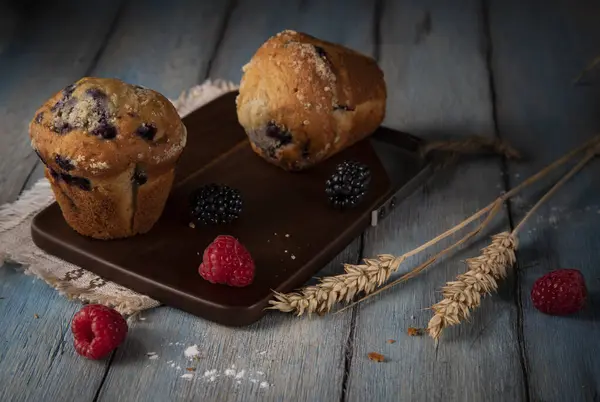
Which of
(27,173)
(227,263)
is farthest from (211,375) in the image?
(27,173)

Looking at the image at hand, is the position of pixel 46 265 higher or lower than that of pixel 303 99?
lower

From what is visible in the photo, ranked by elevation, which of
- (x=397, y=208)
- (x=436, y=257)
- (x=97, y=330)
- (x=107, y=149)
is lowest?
(x=397, y=208)

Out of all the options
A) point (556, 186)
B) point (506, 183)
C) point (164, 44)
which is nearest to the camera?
point (556, 186)

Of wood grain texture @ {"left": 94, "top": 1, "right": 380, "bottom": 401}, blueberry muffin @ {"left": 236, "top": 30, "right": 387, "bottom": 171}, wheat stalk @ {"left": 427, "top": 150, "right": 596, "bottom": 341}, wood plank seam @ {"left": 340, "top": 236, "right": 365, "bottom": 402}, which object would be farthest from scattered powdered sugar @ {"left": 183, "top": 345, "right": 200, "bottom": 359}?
blueberry muffin @ {"left": 236, "top": 30, "right": 387, "bottom": 171}

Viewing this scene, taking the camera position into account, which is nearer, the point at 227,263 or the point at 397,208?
the point at 227,263

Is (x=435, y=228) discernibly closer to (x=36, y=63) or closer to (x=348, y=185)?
(x=348, y=185)

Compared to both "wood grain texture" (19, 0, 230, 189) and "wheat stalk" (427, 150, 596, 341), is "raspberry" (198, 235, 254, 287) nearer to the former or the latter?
"wheat stalk" (427, 150, 596, 341)

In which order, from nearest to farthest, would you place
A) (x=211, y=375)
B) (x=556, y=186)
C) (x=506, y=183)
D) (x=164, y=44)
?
(x=211, y=375) < (x=556, y=186) < (x=506, y=183) < (x=164, y=44)
